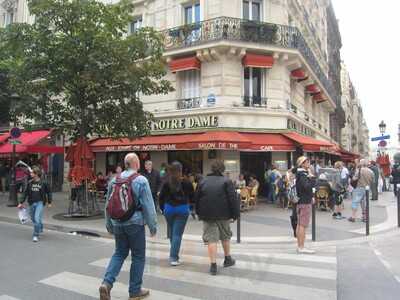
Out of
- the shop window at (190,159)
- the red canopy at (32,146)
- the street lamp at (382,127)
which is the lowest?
the shop window at (190,159)

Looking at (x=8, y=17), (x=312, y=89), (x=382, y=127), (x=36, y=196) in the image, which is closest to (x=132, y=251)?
(x=36, y=196)

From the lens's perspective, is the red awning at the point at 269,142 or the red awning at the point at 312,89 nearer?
the red awning at the point at 269,142

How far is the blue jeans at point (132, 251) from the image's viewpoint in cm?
489

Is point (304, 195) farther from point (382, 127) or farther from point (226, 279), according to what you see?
point (382, 127)

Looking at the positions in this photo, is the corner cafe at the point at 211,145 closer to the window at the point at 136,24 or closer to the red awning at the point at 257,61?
the red awning at the point at 257,61

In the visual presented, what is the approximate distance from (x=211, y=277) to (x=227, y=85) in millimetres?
11966

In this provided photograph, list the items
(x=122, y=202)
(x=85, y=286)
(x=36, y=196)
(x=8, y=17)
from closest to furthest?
(x=122, y=202), (x=85, y=286), (x=36, y=196), (x=8, y=17)

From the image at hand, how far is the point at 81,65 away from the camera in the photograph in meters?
12.3

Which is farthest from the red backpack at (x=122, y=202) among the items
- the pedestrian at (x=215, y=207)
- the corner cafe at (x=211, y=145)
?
the corner cafe at (x=211, y=145)

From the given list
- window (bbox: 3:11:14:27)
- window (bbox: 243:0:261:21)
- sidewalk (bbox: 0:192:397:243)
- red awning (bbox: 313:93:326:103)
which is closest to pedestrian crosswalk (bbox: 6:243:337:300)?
sidewalk (bbox: 0:192:397:243)

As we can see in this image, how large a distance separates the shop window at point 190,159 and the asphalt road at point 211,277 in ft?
29.6

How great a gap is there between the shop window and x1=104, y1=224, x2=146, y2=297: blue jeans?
1267 centimetres

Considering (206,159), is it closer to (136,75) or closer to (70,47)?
(136,75)

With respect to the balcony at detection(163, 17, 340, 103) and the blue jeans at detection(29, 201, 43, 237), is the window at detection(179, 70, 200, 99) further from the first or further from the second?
the blue jeans at detection(29, 201, 43, 237)
